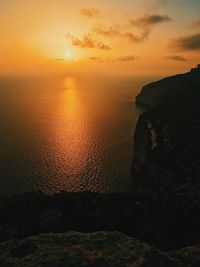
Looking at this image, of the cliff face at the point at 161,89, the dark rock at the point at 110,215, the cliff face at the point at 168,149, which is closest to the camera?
the dark rock at the point at 110,215

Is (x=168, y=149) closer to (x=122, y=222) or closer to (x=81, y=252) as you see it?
(x=122, y=222)

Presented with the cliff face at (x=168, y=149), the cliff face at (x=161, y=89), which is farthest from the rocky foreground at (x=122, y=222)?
the cliff face at (x=161, y=89)

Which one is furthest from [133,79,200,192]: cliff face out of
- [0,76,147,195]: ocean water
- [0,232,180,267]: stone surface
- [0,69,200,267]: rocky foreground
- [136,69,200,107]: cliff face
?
[136,69,200,107]: cliff face

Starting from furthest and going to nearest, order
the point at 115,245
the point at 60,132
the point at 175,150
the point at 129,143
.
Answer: the point at 60,132
the point at 129,143
the point at 175,150
the point at 115,245

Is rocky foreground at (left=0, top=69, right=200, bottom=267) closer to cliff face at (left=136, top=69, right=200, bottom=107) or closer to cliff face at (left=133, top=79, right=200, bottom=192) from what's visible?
cliff face at (left=133, top=79, right=200, bottom=192)

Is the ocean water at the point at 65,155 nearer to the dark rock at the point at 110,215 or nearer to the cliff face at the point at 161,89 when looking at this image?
the dark rock at the point at 110,215

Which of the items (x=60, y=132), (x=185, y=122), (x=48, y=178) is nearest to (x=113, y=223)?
(x=48, y=178)

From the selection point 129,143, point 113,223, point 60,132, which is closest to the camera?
point 113,223

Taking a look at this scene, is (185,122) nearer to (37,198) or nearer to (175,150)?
(175,150)
